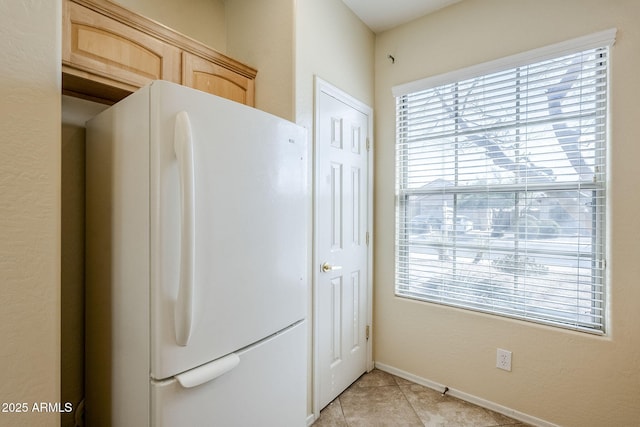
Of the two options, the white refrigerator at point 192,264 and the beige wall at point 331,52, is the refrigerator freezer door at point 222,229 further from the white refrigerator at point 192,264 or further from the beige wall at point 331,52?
the beige wall at point 331,52

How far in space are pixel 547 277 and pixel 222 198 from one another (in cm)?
193

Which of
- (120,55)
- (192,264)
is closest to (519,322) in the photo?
(192,264)

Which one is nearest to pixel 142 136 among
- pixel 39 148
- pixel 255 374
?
pixel 39 148

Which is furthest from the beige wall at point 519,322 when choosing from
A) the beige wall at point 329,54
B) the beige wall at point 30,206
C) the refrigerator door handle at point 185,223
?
the beige wall at point 30,206

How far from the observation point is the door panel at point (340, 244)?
1959 mm

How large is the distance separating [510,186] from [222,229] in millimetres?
1793

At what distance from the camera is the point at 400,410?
1967 mm

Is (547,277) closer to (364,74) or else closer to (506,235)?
(506,235)

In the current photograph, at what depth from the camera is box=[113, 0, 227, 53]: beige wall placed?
1654mm

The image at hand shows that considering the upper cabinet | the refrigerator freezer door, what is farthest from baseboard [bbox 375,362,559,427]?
the upper cabinet

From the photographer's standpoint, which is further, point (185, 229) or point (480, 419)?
point (480, 419)

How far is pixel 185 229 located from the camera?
0.92m

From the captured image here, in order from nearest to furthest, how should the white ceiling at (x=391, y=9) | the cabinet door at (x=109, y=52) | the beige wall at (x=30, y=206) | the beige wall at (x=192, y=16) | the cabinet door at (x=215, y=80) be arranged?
the beige wall at (x=30, y=206), the cabinet door at (x=109, y=52), the cabinet door at (x=215, y=80), the beige wall at (x=192, y=16), the white ceiling at (x=391, y=9)

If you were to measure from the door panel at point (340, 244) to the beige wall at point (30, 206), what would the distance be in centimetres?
126
